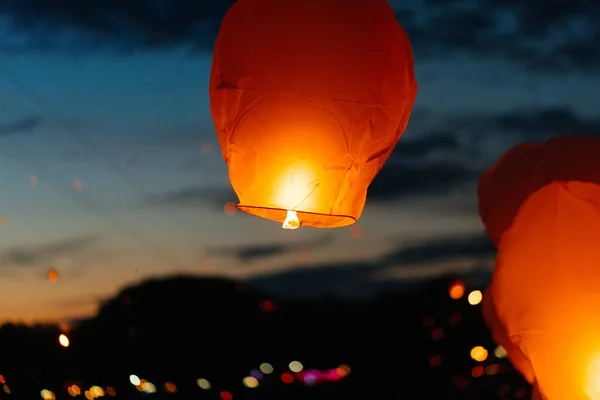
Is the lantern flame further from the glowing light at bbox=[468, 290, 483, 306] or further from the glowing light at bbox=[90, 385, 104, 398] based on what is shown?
the glowing light at bbox=[90, 385, 104, 398]

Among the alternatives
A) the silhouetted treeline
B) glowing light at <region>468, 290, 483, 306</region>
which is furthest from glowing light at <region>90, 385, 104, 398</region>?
glowing light at <region>468, 290, 483, 306</region>

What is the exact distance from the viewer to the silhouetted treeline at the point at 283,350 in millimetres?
9242

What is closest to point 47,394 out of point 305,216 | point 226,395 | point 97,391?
point 97,391

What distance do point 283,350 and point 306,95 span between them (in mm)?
9722

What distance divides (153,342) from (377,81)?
9.01m

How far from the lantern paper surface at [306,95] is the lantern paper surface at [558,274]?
39 cm

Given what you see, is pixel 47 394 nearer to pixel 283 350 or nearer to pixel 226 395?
pixel 226 395

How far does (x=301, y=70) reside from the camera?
5.76ft

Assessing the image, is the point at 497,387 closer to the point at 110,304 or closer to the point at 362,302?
the point at 362,302

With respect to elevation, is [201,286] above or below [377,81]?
below

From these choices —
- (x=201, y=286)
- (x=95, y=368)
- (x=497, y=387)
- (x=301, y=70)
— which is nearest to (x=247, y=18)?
(x=301, y=70)

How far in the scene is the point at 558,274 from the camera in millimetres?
1912

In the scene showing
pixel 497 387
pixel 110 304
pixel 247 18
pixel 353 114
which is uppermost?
pixel 247 18

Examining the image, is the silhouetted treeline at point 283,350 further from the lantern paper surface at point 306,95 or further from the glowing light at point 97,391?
the lantern paper surface at point 306,95
